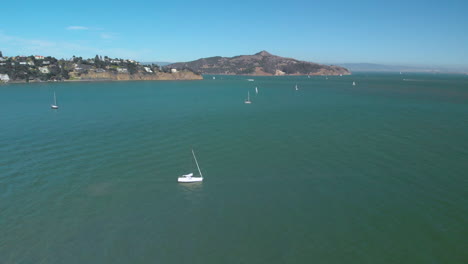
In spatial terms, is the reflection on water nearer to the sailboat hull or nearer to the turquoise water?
the turquoise water

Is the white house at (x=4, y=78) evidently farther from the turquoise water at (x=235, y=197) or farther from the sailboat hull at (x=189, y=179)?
the sailboat hull at (x=189, y=179)

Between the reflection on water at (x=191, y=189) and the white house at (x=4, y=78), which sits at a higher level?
the white house at (x=4, y=78)

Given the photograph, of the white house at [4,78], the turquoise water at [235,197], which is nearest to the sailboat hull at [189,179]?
the turquoise water at [235,197]

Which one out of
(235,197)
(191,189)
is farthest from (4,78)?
(235,197)

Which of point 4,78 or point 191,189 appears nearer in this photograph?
point 191,189

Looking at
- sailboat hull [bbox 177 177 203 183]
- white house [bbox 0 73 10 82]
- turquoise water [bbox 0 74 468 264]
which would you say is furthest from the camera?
white house [bbox 0 73 10 82]

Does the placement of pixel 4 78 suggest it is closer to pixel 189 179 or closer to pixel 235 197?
pixel 189 179

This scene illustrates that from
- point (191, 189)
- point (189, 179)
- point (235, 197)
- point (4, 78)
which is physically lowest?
point (235, 197)

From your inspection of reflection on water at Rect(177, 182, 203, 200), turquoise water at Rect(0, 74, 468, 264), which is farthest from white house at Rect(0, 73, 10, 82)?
reflection on water at Rect(177, 182, 203, 200)
